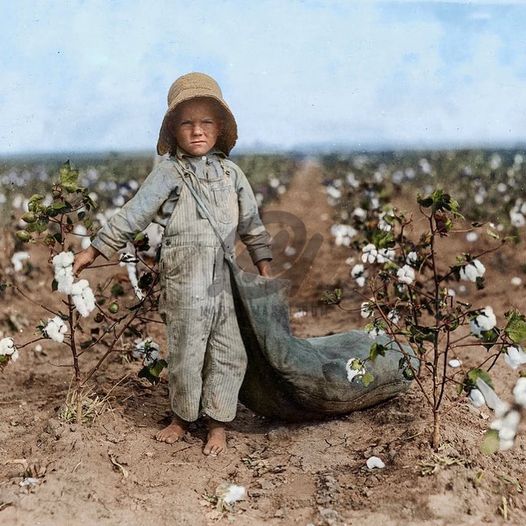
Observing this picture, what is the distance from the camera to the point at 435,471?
2783 millimetres

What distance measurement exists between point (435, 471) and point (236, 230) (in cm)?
132

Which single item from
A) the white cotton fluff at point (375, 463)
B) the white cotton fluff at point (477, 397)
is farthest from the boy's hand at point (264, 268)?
the white cotton fluff at point (477, 397)

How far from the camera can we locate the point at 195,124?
126 inches

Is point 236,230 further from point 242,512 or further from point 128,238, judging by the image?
point 242,512

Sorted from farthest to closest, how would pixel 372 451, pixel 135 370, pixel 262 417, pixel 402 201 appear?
1. pixel 402 201
2. pixel 135 370
3. pixel 262 417
4. pixel 372 451

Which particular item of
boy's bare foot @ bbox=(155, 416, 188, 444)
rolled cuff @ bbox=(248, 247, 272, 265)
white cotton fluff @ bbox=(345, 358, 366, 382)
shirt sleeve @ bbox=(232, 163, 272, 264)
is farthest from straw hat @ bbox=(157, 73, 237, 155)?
boy's bare foot @ bbox=(155, 416, 188, 444)

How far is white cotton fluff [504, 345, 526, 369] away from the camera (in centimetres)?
269

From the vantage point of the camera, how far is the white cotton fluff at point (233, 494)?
285 centimetres

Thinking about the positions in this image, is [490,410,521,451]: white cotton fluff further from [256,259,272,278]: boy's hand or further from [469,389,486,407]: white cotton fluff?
[256,259,272,278]: boy's hand

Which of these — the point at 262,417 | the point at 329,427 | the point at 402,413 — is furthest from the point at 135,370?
the point at 402,413

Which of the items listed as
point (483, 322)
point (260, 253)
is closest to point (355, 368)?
point (483, 322)

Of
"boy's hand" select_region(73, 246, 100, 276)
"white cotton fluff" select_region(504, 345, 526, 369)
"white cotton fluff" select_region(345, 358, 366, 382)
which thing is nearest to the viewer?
"white cotton fluff" select_region(504, 345, 526, 369)

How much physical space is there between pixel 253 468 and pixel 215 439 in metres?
0.24

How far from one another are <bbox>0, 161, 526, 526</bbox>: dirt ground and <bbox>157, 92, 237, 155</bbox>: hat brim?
4.15 feet
